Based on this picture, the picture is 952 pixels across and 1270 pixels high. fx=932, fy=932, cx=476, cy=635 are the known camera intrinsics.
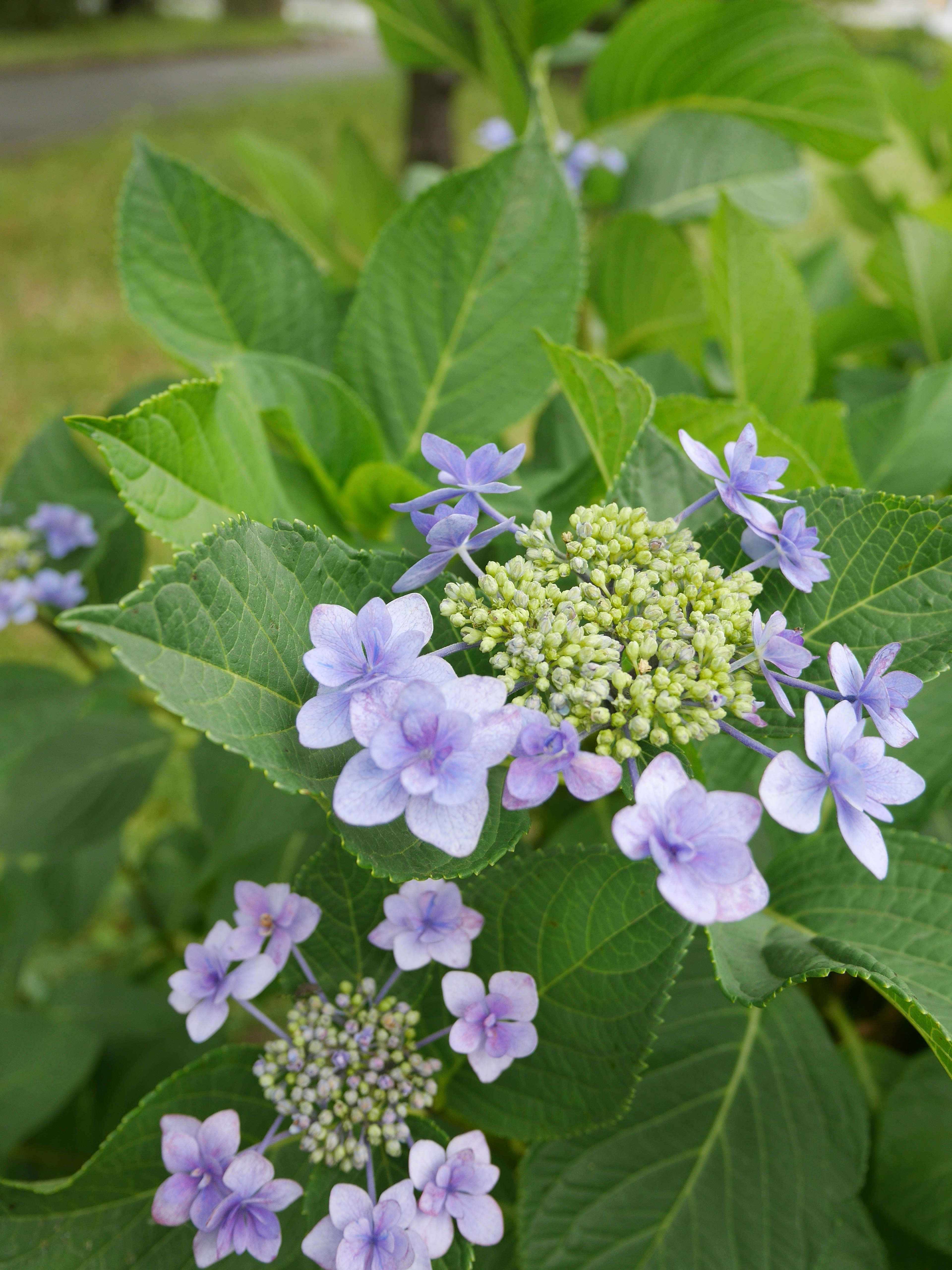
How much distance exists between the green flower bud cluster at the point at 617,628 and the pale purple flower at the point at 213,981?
351 millimetres

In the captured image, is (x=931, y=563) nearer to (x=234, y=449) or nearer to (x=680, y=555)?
(x=680, y=555)

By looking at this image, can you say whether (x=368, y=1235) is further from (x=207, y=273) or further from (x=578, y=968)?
(x=207, y=273)

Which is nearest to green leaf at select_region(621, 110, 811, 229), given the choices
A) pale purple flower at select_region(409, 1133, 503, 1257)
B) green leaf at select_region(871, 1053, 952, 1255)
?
green leaf at select_region(871, 1053, 952, 1255)

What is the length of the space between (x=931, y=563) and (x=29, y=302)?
286 inches

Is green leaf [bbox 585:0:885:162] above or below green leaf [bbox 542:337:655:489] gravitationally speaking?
above

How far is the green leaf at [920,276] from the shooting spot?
1487mm

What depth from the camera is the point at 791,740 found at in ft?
3.05

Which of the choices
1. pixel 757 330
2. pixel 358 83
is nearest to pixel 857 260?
pixel 757 330

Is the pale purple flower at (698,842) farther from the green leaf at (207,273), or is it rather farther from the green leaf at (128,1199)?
the green leaf at (207,273)

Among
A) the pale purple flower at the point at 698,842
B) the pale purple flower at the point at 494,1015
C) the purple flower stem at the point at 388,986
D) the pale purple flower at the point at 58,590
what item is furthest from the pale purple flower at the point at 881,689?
the pale purple flower at the point at 58,590

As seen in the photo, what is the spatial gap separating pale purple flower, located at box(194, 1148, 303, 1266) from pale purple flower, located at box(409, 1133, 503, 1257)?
10cm

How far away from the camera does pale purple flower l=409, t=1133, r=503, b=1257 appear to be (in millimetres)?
723

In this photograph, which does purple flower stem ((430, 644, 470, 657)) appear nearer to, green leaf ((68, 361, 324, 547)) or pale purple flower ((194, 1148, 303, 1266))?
green leaf ((68, 361, 324, 547))

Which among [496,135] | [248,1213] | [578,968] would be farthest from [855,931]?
[496,135]
